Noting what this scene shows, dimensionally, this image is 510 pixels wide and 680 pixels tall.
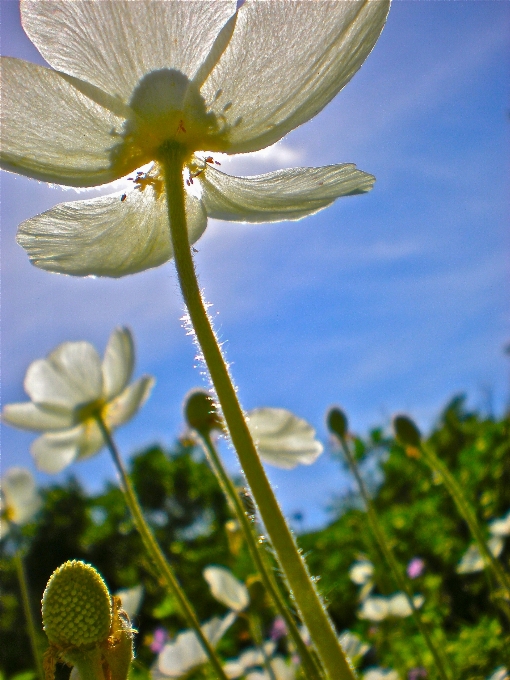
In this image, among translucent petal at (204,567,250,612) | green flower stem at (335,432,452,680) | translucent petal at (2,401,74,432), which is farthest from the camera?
translucent petal at (204,567,250,612)

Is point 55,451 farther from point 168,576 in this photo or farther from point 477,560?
point 477,560

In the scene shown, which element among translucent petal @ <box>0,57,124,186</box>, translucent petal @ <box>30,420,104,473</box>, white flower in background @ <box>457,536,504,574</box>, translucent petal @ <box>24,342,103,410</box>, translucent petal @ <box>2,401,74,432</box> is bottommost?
white flower in background @ <box>457,536,504,574</box>

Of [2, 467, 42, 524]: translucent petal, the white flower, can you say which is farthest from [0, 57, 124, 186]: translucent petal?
[2, 467, 42, 524]: translucent petal

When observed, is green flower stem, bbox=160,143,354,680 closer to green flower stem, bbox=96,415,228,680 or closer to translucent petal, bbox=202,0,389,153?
translucent petal, bbox=202,0,389,153

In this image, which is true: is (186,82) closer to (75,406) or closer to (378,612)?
(75,406)

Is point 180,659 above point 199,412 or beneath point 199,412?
beneath

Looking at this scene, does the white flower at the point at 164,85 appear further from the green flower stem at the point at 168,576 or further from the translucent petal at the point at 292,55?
the green flower stem at the point at 168,576

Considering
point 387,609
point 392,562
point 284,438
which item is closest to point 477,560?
point 387,609
